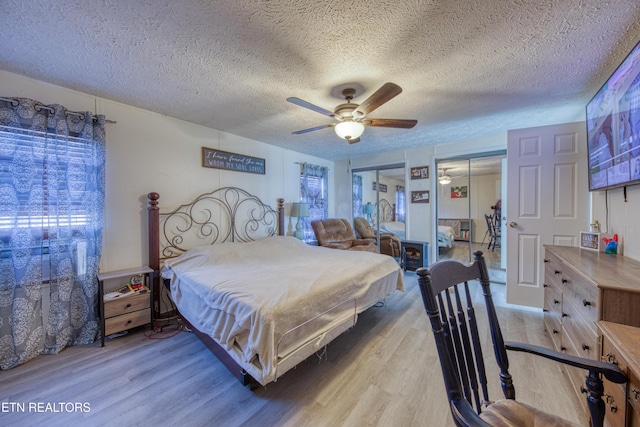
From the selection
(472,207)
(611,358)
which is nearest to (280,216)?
(472,207)

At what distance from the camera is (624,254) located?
73.2 inches

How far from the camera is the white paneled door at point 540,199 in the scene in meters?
2.64

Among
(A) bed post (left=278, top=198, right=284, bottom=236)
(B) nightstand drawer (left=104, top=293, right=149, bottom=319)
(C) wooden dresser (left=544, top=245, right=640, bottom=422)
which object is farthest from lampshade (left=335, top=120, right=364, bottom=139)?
(B) nightstand drawer (left=104, top=293, right=149, bottom=319)

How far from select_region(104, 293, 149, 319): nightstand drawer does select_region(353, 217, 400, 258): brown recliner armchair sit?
3879 millimetres

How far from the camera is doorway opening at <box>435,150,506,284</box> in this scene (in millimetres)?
4195

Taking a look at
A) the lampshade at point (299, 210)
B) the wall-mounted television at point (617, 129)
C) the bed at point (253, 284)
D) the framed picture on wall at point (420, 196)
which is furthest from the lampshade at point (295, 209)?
the wall-mounted television at point (617, 129)

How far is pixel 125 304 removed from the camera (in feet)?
7.75

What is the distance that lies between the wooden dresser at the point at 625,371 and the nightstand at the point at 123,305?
3265 millimetres

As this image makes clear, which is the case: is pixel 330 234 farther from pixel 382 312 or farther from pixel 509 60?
pixel 509 60

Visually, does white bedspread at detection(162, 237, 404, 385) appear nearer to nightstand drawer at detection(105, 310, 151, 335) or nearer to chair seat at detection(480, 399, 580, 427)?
nightstand drawer at detection(105, 310, 151, 335)

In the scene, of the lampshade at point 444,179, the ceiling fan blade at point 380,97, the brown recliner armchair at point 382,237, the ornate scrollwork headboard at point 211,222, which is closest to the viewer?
the ceiling fan blade at point 380,97

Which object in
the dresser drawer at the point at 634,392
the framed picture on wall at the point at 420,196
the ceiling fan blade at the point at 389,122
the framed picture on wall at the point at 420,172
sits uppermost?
the ceiling fan blade at the point at 389,122

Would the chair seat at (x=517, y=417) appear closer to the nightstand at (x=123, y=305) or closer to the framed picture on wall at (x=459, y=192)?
the nightstand at (x=123, y=305)

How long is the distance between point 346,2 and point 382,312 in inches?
116
